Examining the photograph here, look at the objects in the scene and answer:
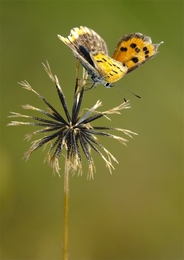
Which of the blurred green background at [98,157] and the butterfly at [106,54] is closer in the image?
the butterfly at [106,54]

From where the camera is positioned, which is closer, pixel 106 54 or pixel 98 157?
pixel 106 54

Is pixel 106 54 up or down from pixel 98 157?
up

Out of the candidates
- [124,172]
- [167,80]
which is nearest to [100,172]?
[124,172]

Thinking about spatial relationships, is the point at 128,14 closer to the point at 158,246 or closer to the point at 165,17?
the point at 165,17

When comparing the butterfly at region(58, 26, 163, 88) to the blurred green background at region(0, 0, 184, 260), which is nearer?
the butterfly at region(58, 26, 163, 88)
